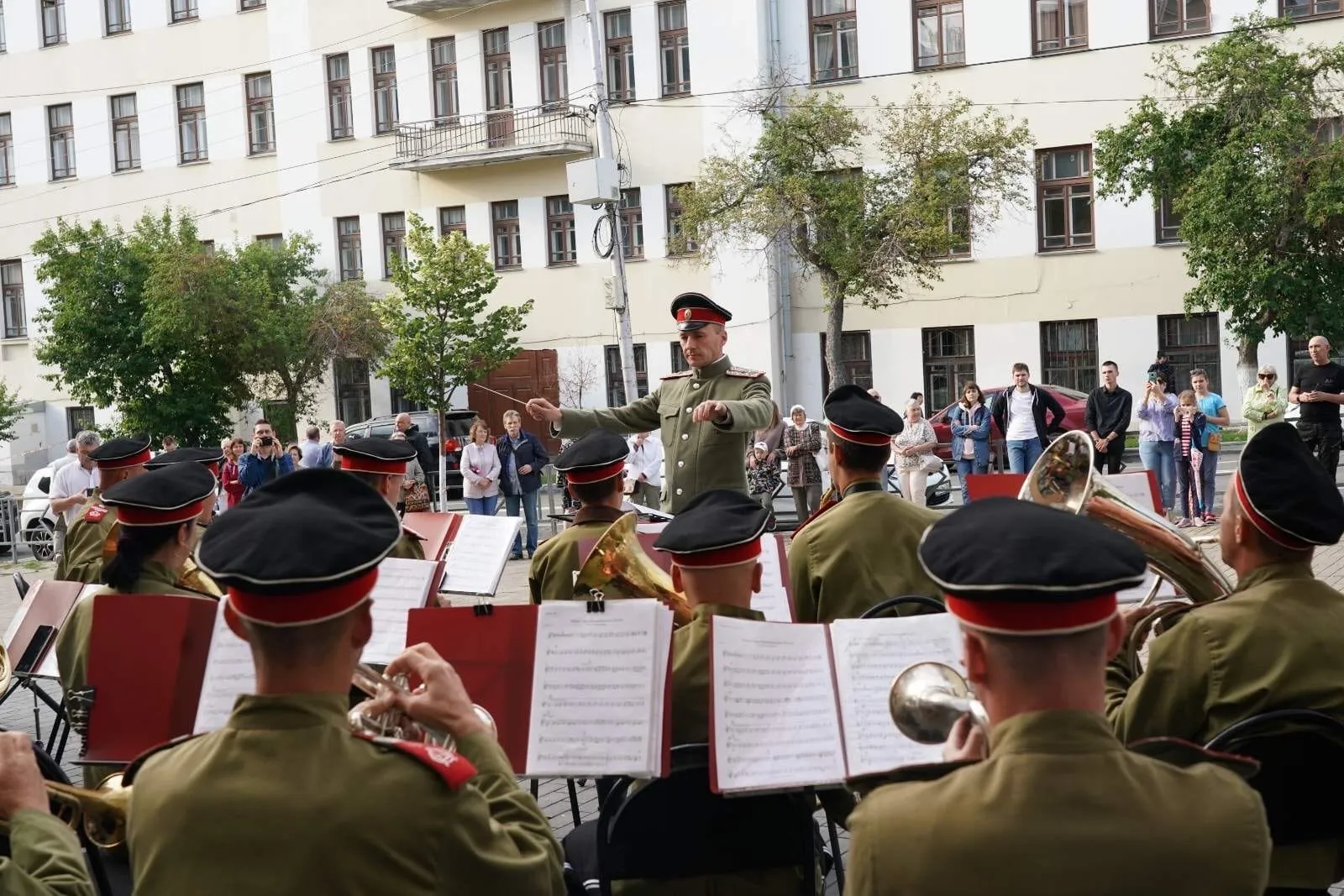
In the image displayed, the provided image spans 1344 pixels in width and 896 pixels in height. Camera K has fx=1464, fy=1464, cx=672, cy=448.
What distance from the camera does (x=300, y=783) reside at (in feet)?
7.85

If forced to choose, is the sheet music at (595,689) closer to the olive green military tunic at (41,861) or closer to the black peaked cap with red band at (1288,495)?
the olive green military tunic at (41,861)

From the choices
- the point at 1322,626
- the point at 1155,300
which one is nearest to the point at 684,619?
the point at 1322,626

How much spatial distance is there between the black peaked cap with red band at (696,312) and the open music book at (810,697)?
11.2 ft

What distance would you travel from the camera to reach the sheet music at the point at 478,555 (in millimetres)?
6559

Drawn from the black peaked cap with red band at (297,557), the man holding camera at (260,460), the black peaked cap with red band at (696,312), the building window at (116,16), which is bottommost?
the man holding camera at (260,460)

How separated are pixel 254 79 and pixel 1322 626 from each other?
36706 millimetres

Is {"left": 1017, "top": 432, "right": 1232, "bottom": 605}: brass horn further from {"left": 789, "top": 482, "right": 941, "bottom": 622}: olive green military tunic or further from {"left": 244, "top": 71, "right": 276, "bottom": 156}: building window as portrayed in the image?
{"left": 244, "top": 71, "right": 276, "bottom": 156}: building window

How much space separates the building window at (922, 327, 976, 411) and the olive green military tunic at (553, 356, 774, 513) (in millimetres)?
23703

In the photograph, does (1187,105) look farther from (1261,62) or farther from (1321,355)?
(1321,355)

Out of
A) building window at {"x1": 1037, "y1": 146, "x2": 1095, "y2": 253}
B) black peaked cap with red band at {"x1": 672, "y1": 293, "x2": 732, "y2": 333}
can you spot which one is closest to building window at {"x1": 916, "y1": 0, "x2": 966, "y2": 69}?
building window at {"x1": 1037, "y1": 146, "x2": 1095, "y2": 253}

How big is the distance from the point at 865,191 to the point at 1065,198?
448 cm

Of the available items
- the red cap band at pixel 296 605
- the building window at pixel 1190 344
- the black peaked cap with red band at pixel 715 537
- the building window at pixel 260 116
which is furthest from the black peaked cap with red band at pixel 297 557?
the building window at pixel 260 116

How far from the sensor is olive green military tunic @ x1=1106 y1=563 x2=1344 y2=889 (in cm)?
323

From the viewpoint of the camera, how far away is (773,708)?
357cm
